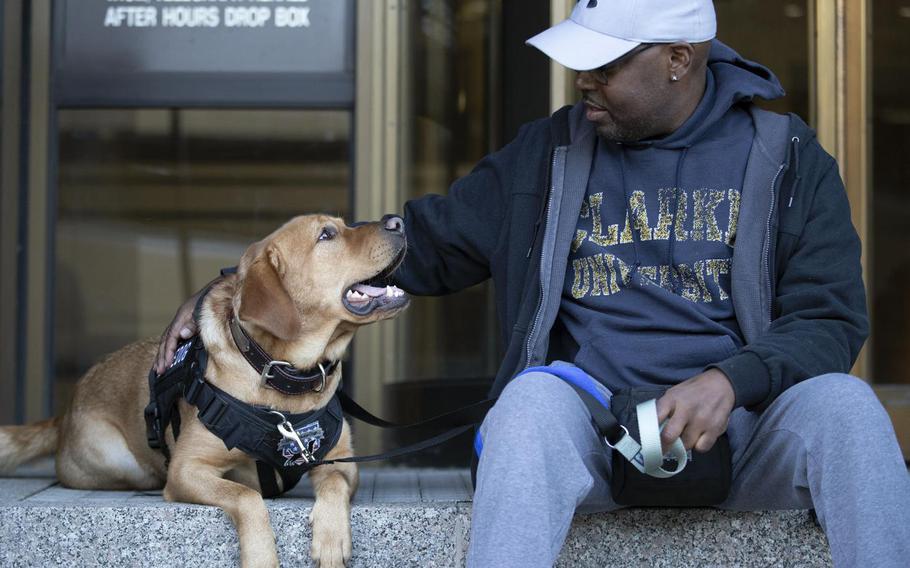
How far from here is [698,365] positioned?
2861 mm

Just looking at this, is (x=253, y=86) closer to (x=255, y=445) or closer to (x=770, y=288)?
(x=255, y=445)

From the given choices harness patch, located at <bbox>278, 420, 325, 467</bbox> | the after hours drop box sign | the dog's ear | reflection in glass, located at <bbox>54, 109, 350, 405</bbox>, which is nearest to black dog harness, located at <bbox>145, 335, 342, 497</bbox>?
harness patch, located at <bbox>278, 420, 325, 467</bbox>

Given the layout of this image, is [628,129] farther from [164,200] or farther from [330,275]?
[164,200]

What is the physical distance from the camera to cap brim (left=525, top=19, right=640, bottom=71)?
2934 millimetres

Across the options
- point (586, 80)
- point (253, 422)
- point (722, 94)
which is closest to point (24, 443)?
point (253, 422)

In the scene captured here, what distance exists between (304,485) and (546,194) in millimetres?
1385

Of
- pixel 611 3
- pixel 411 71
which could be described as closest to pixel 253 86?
pixel 411 71

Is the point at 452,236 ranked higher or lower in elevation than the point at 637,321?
higher

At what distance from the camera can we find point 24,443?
4.00 m

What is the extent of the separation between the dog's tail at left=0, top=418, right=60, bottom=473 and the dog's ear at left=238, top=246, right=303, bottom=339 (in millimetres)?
1296

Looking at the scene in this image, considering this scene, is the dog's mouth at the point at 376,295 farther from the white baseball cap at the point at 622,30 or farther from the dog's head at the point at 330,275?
the white baseball cap at the point at 622,30

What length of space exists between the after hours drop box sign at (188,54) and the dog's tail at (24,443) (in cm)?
147

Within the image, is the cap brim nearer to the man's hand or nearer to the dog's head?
the dog's head

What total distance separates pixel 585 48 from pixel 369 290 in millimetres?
916
